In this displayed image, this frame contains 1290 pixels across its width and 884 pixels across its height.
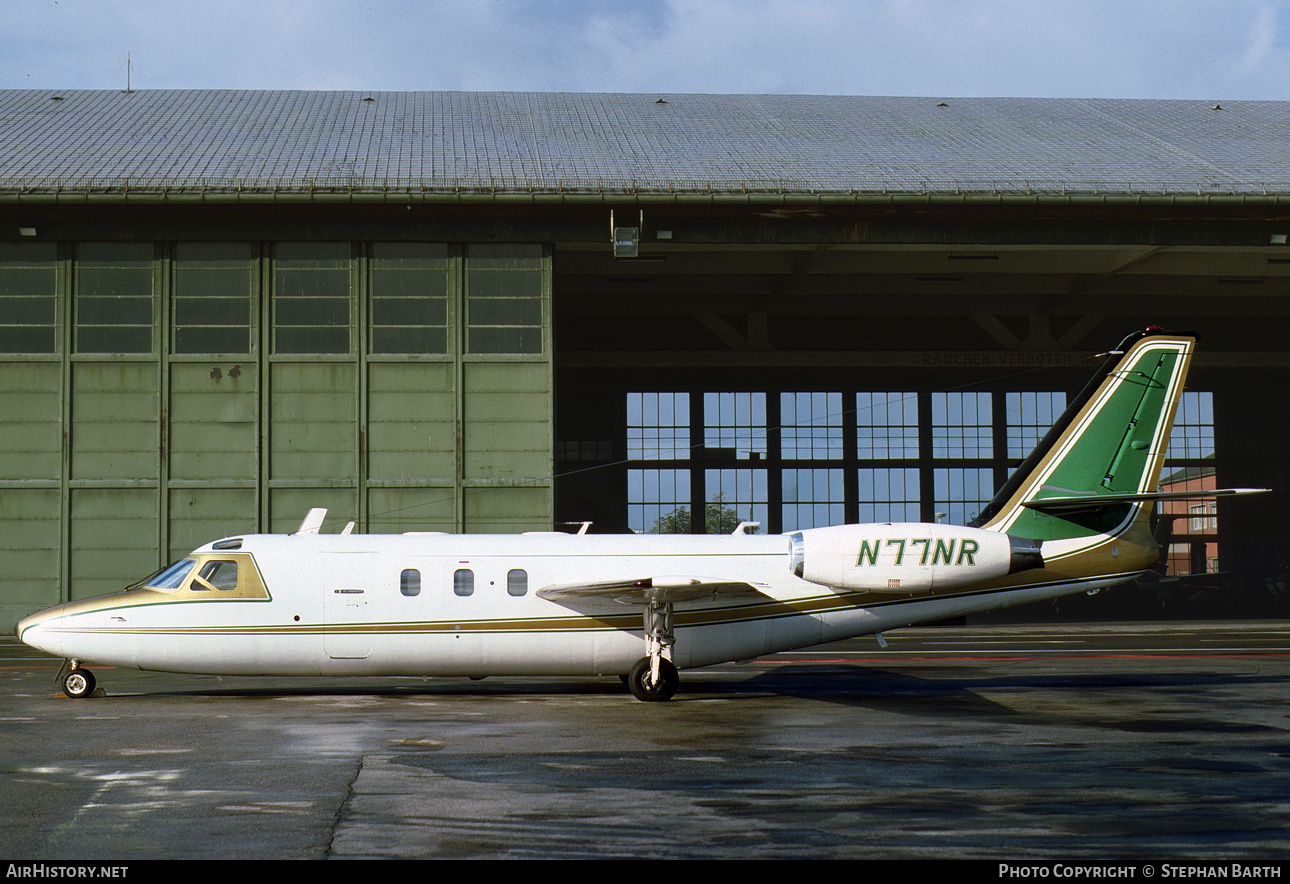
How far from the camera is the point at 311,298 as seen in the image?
33375mm

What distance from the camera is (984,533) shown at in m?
19.3

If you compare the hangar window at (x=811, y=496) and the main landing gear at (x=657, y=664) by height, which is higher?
the hangar window at (x=811, y=496)

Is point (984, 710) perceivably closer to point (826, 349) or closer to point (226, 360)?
point (226, 360)

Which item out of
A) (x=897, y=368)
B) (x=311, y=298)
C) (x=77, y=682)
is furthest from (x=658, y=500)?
(x=77, y=682)

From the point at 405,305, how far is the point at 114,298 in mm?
8037

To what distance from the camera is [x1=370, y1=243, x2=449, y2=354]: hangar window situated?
1316 inches

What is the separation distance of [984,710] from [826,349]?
39.7 meters

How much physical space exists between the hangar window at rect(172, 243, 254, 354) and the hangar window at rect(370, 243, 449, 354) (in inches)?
144

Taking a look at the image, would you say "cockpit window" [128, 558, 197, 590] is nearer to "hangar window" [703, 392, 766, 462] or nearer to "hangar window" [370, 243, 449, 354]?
"hangar window" [370, 243, 449, 354]

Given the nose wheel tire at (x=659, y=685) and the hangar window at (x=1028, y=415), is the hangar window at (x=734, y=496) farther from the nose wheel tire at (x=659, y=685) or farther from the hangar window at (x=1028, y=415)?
the nose wheel tire at (x=659, y=685)

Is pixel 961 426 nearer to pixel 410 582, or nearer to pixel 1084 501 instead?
pixel 1084 501

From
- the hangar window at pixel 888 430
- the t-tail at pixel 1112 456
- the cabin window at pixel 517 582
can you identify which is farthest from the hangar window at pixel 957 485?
the cabin window at pixel 517 582

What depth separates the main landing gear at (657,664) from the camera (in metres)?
18.9

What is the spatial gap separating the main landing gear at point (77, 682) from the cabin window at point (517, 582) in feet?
22.5
